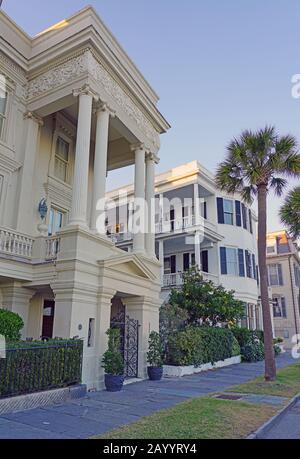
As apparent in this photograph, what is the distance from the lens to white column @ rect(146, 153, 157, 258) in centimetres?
1623

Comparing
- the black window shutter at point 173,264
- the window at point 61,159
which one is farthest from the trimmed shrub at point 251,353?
the window at point 61,159

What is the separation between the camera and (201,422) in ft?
22.0

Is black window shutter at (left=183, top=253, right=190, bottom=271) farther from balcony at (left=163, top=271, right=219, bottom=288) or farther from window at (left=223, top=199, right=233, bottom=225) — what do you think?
window at (left=223, top=199, right=233, bottom=225)

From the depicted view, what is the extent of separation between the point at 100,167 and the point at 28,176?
2697mm

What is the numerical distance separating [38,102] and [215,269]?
634 inches

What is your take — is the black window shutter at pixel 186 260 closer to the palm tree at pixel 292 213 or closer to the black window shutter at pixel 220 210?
the black window shutter at pixel 220 210

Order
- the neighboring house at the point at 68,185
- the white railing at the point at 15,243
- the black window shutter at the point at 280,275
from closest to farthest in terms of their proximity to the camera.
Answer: the neighboring house at the point at 68,185 → the white railing at the point at 15,243 → the black window shutter at the point at 280,275

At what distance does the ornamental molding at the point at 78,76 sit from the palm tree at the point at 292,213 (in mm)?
9667

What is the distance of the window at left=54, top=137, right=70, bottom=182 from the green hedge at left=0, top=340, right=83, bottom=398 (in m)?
8.02

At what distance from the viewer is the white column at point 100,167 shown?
1252 cm

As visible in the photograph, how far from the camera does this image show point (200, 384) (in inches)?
502

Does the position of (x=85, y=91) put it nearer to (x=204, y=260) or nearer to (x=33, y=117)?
(x=33, y=117)

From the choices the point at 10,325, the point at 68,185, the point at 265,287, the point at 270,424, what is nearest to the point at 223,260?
the point at 265,287
